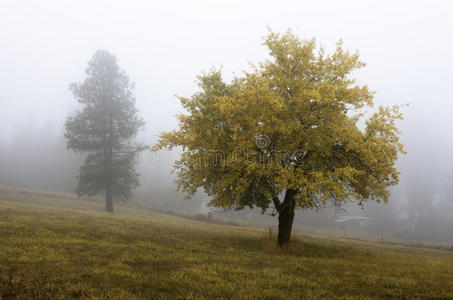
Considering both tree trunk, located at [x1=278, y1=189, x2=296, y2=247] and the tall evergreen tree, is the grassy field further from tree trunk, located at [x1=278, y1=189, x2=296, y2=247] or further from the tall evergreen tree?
the tall evergreen tree

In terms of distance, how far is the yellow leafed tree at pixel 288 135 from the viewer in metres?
14.1

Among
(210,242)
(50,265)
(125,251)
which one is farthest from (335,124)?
(50,265)

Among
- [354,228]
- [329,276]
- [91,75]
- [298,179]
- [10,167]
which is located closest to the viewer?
[329,276]

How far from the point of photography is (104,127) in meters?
32.1

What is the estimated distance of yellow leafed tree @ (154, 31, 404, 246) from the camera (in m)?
14.1

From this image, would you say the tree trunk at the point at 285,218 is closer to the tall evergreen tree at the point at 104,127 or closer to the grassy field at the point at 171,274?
the grassy field at the point at 171,274

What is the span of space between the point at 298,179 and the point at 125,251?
8077 mm

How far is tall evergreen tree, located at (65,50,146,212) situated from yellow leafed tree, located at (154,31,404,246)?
57.0ft

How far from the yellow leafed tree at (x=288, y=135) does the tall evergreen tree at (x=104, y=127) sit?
17.4m

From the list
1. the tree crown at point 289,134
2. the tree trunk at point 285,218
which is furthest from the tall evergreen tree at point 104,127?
the tree trunk at point 285,218

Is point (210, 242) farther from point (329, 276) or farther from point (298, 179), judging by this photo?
point (329, 276)

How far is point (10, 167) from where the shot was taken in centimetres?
8100

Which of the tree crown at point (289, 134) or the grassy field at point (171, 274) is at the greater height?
the tree crown at point (289, 134)

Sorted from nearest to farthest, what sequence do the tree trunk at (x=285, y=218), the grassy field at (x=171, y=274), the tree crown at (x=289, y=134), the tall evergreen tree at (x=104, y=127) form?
the grassy field at (x=171, y=274) < the tree crown at (x=289, y=134) < the tree trunk at (x=285, y=218) < the tall evergreen tree at (x=104, y=127)
